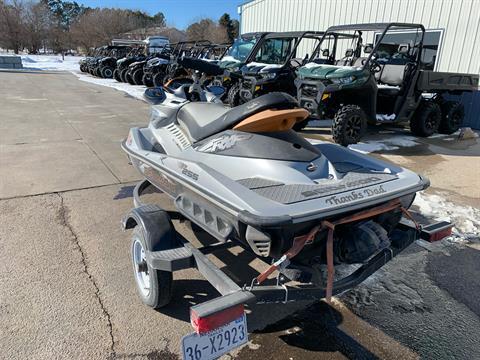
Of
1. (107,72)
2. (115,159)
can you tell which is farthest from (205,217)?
(107,72)

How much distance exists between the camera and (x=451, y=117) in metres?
8.73

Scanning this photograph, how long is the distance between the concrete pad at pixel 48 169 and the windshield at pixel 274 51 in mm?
5982

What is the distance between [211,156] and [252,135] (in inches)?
12.0

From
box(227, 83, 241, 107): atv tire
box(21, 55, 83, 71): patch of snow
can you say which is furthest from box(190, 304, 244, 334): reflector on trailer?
box(21, 55, 83, 71): patch of snow

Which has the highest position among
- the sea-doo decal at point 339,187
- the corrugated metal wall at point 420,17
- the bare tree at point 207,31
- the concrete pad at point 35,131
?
the bare tree at point 207,31

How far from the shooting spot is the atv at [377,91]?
270 inches

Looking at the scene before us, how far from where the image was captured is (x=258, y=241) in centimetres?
196

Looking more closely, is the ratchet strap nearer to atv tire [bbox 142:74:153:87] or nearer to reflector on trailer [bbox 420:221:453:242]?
reflector on trailer [bbox 420:221:453:242]

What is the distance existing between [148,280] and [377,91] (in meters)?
6.39

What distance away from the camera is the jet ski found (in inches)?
78.0

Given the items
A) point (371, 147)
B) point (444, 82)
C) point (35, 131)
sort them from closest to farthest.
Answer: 1. point (371, 147)
2. point (35, 131)
3. point (444, 82)

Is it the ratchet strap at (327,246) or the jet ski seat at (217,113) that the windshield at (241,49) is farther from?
the ratchet strap at (327,246)

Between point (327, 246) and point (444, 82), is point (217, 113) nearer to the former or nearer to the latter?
point (327, 246)

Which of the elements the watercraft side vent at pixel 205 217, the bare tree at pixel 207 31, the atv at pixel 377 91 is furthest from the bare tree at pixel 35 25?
the watercraft side vent at pixel 205 217
